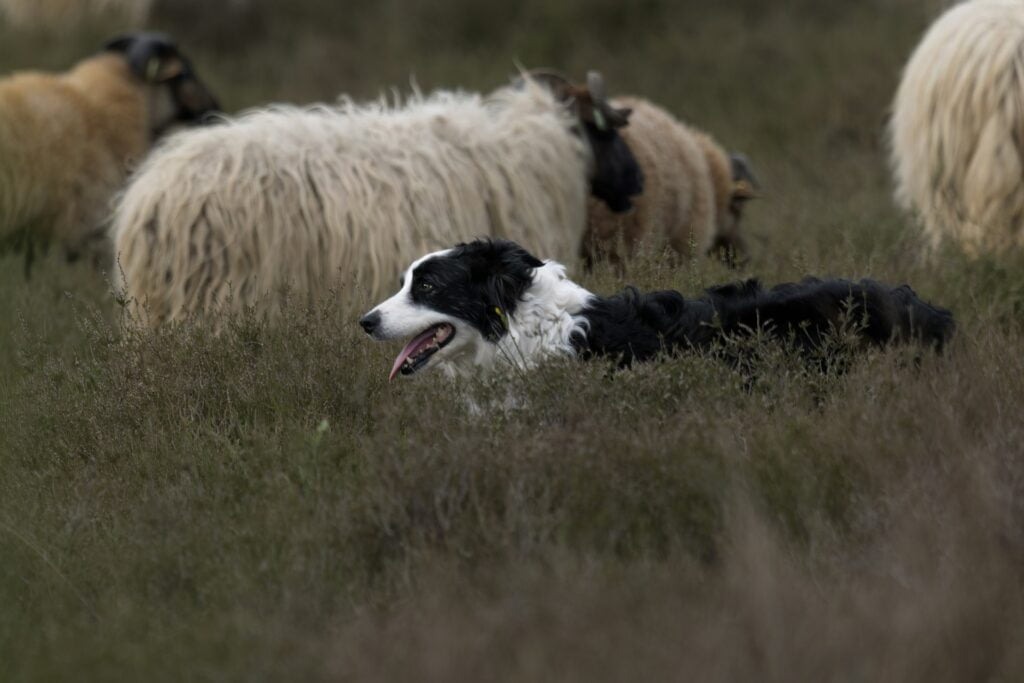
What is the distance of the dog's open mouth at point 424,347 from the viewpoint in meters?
4.98

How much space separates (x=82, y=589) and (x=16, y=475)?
1.01m

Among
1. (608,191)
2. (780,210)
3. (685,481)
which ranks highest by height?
(685,481)

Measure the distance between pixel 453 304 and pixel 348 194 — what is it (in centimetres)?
207

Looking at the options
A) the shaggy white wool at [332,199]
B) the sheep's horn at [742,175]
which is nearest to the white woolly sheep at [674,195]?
the sheep's horn at [742,175]

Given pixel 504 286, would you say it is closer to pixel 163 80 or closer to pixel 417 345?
pixel 417 345

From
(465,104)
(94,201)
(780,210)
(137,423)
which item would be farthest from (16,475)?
(780,210)

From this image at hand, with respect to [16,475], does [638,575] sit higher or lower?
higher

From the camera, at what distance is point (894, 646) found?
301 centimetres

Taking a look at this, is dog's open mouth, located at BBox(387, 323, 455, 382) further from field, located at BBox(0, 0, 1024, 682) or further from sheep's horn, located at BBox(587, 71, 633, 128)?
sheep's horn, located at BBox(587, 71, 633, 128)

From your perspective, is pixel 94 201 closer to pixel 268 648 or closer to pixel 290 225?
pixel 290 225

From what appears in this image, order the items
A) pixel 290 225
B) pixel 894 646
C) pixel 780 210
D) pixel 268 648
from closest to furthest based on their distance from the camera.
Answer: pixel 894 646
pixel 268 648
pixel 290 225
pixel 780 210

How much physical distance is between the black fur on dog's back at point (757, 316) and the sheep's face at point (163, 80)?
16.9ft

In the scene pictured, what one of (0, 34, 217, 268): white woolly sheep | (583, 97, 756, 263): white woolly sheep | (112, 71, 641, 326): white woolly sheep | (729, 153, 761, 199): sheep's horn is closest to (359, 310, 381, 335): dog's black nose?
(112, 71, 641, 326): white woolly sheep

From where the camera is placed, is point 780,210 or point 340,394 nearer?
point 340,394
